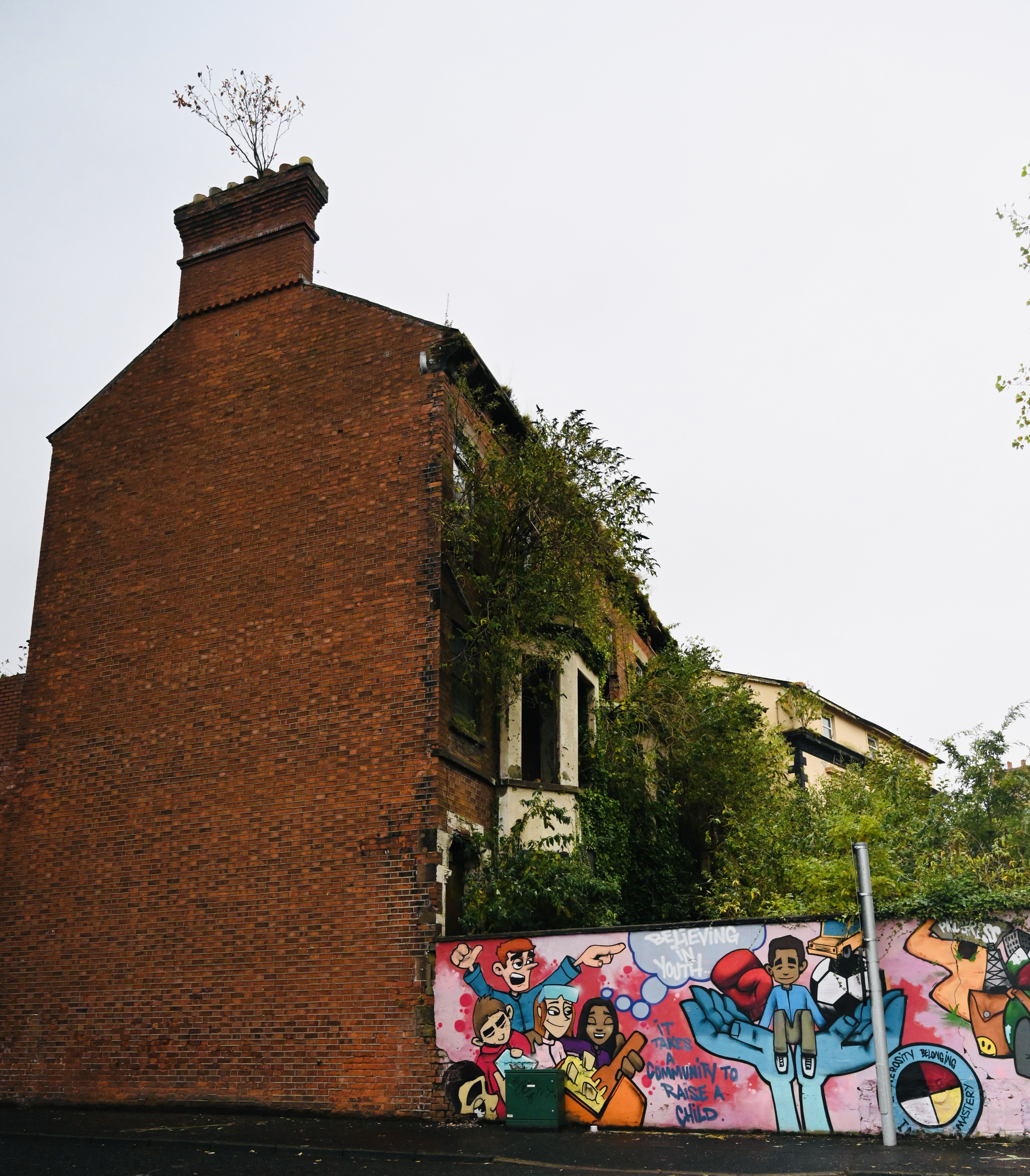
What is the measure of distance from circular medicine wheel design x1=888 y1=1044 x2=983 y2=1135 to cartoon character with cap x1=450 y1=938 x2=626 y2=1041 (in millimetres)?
3103

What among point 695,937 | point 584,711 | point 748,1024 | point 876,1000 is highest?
point 584,711

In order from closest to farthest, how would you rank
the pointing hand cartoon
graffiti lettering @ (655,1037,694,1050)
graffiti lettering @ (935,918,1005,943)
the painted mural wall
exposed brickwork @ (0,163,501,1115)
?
the painted mural wall, graffiti lettering @ (935,918,1005,943), the pointing hand cartoon, graffiti lettering @ (655,1037,694,1050), exposed brickwork @ (0,163,501,1115)

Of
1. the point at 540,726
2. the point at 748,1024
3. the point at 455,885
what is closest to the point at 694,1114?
the point at 748,1024

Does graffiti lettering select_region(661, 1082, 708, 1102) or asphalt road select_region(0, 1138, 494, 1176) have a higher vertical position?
graffiti lettering select_region(661, 1082, 708, 1102)

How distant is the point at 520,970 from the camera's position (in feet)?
39.9

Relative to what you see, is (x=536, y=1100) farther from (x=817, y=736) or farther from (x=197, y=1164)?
(x=817, y=736)

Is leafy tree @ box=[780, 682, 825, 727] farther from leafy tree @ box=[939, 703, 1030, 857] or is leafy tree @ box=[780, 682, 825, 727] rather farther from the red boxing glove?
the red boxing glove

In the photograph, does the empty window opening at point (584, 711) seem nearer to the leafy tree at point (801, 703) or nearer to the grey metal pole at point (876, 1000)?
the grey metal pole at point (876, 1000)

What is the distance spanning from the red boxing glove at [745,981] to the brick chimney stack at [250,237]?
39.3ft

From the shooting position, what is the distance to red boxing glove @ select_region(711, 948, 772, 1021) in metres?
11.0

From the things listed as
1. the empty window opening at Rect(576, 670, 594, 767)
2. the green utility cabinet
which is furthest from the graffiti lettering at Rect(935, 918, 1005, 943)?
the empty window opening at Rect(576, 670, 594, 767)

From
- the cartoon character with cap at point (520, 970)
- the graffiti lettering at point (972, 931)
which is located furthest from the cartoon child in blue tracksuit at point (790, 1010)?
the cartoon character with cap at point (520, 970)

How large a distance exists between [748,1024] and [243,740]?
7.50 m

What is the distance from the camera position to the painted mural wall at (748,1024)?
1010 centimetres
